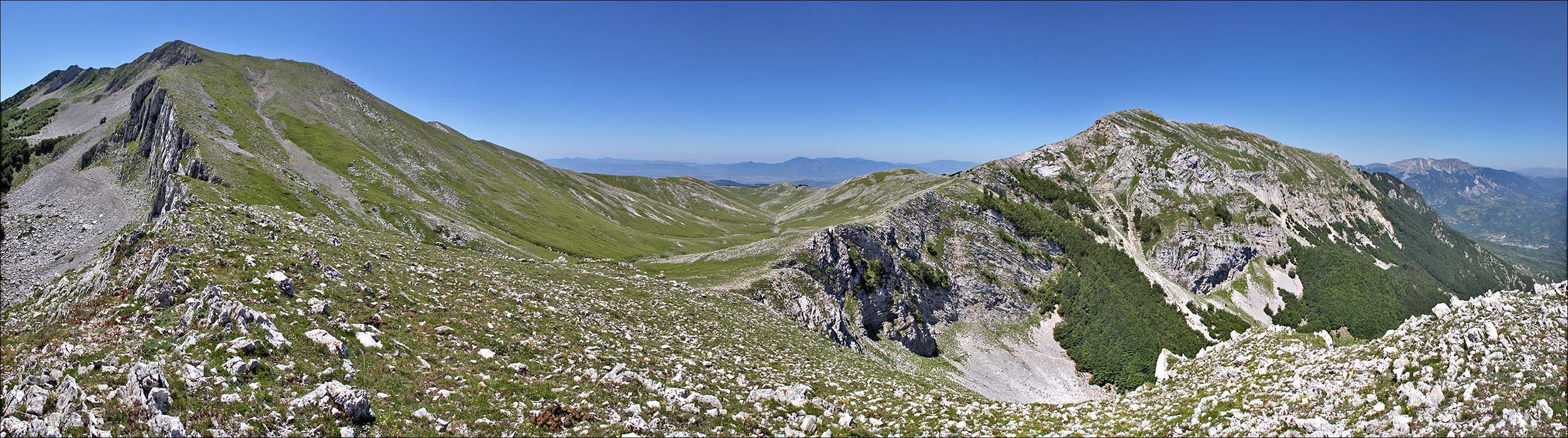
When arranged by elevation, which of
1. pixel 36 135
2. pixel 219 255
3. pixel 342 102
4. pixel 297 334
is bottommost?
pixel 297 334

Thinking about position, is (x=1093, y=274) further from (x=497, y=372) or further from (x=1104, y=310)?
(x=497, y=372)

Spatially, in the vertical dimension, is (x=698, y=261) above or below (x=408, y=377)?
below

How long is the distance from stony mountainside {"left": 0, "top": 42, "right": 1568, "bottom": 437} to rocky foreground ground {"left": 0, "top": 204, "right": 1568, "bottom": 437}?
0.31 feet

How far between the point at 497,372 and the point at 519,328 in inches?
227

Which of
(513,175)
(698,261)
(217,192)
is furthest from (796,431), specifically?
(513,175)

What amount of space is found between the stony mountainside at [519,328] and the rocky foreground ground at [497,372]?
3.7 inches

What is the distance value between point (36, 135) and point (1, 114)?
65305mm

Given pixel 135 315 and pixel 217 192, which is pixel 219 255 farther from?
pixel 217 192

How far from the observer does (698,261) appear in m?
77.8

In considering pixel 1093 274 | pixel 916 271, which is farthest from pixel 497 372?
pixel 1093 274

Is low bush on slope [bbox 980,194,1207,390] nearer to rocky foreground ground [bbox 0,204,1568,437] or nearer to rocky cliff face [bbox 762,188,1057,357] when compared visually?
rocky cliff face [bbox 762,188,1057,357]

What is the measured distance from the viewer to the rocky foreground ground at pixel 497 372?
11.7m

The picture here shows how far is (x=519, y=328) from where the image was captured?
22297 mm

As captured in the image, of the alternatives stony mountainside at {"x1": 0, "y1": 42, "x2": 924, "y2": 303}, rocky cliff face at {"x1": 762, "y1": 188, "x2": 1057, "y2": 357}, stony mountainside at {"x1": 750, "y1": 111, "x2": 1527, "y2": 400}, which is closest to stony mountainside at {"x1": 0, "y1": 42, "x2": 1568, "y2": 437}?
rocky cliff face at {"x1": 762, "y1": 188, "x2": 1057, "y2": 357}
